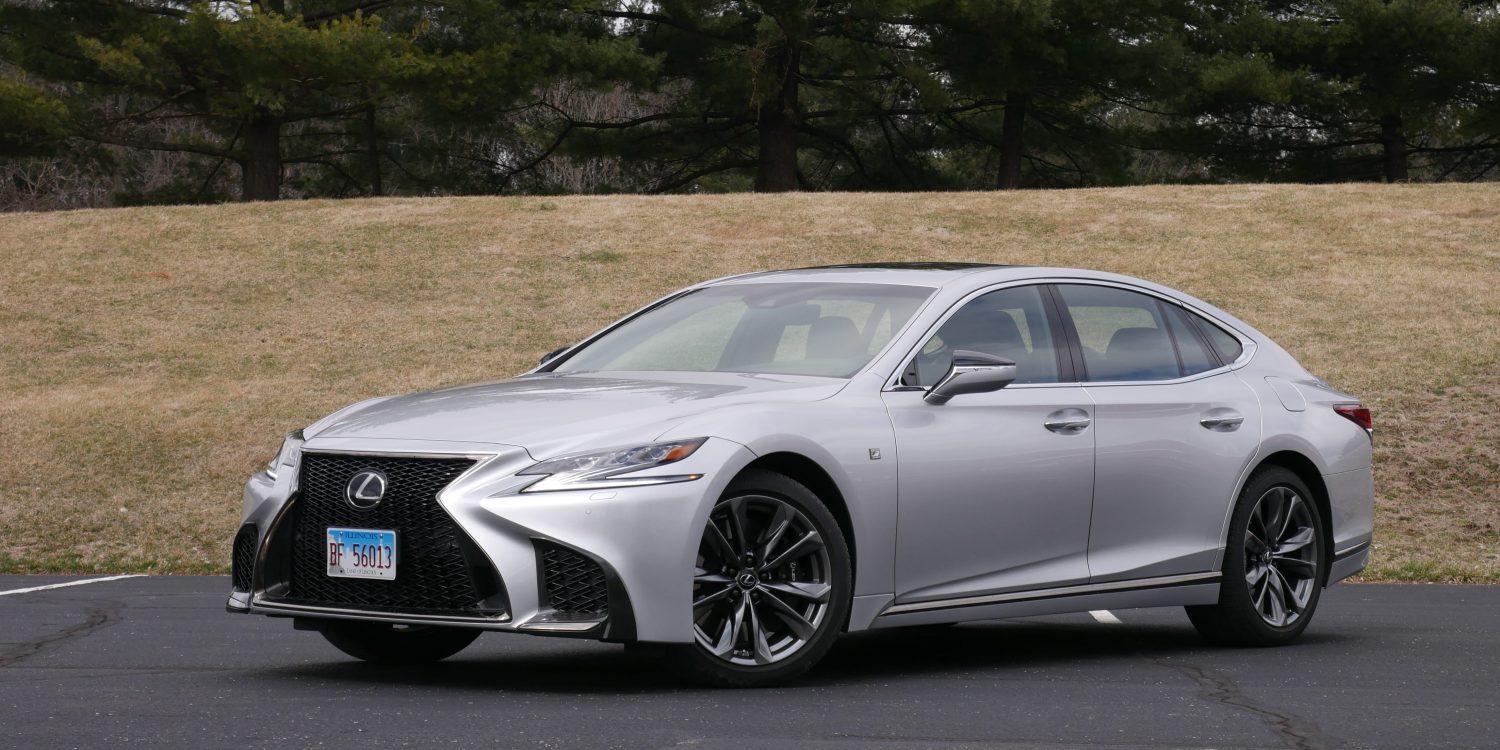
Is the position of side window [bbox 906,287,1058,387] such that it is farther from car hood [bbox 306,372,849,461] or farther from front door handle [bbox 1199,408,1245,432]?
front door handle [bbox 1199,408,1245,432]

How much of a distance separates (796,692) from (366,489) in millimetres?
1599

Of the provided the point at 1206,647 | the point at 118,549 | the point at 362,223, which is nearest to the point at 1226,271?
the point at 362,223

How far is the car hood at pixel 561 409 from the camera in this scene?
6.16 meters

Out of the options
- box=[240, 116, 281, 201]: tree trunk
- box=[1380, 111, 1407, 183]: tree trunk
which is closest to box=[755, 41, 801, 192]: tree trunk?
box=[240, 116, 281, 201]: tree trunk

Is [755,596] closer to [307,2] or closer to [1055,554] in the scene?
[1055,554]

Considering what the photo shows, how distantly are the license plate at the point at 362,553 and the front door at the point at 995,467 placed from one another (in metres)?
1.81

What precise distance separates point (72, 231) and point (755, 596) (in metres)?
24.8

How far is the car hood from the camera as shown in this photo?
20.2 feet

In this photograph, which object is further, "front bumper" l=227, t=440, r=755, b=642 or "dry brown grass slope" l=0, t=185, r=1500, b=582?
"dry brown grass slope" l=0, t=185, r=1500, b=582

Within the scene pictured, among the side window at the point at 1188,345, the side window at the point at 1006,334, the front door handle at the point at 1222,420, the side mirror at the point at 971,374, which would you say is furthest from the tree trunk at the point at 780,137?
the side mirror at the point at 971,374

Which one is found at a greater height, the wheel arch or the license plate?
the wheel arch

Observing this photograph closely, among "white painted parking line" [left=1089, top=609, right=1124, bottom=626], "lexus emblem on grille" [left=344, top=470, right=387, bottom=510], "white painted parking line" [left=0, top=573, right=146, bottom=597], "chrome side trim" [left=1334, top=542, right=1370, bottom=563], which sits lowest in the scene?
"white painted parking line" [left=0, top=573, right=146, bottom=597]

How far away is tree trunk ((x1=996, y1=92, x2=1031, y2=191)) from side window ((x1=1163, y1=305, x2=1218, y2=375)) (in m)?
31.4

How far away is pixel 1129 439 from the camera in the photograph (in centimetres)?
763
